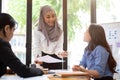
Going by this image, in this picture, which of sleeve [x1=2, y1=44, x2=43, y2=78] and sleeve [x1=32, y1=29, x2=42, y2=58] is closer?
sleeve [x1=2, y1=44, x2=43, y2=78]

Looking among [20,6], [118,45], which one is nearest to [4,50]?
[118,45]

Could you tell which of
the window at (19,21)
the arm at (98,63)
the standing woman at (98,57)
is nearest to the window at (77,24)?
the window at (19,21)

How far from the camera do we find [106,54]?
241 cm

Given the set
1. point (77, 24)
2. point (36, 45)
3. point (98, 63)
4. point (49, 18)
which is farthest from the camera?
point (77, 24)

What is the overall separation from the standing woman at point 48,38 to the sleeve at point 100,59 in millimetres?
624

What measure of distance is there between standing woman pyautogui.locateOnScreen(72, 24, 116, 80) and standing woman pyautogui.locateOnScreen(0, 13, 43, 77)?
0.77 m

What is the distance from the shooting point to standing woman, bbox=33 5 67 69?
115 inches

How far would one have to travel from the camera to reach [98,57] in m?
2.38

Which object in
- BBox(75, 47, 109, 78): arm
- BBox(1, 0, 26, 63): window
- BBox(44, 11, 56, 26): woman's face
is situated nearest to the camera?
BBox(75, 47, 109, 78): arm

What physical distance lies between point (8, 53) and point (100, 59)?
102 centimetres

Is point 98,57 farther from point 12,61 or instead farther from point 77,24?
point 77,24

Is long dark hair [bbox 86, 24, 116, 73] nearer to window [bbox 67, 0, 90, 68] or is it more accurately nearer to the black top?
the black top

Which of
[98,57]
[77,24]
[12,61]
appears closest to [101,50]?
[98,57]

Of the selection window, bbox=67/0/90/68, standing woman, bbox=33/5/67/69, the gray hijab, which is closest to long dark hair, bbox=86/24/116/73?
standing woman, bbox=33/5/67/69
